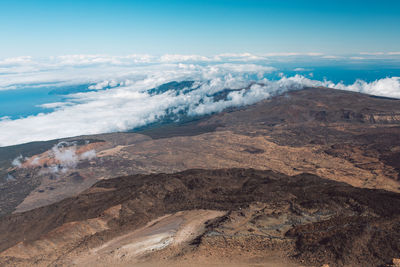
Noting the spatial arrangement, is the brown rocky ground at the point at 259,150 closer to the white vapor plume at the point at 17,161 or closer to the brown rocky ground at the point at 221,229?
the white vapor plume at the point at 17,161

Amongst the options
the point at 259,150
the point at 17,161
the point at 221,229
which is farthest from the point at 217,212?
the point at 17,161

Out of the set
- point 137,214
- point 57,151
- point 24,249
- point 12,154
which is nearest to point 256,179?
point 137,214

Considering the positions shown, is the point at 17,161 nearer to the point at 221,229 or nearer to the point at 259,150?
the point at 259,150

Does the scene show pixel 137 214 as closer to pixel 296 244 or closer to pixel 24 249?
pixel 24 249

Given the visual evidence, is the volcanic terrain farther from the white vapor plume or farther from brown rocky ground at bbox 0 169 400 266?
the white vapor plume

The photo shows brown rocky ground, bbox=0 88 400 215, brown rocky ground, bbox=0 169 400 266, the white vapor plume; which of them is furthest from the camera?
the white vapor plume

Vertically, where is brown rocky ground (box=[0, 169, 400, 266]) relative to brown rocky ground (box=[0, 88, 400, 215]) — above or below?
above

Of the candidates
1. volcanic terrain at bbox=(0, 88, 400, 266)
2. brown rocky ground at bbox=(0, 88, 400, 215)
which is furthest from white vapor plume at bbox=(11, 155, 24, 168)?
volcanic terrain at bbox=(0, 88, 400, 266)

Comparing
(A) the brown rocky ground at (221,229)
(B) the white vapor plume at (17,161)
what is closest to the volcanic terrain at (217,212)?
(A) the brown rocky ground at (221,229)
